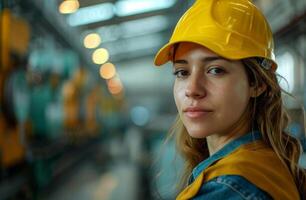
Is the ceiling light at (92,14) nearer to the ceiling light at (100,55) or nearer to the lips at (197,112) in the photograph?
the ceiling light at (100,55)

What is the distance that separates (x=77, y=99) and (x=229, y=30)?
249 inches

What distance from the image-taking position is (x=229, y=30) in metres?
1.08

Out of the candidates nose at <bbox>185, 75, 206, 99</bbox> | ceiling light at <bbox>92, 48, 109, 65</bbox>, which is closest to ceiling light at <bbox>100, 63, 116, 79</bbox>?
ceiling light at <bbox>92, 48, 109, 65</bbox>

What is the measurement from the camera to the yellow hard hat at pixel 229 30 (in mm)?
1049

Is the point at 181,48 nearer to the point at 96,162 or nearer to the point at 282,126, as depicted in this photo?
the point at 282,126

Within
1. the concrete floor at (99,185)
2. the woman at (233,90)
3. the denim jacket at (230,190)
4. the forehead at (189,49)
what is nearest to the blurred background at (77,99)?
the concrete floor at (99,185)

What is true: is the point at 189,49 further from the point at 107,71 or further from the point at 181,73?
the point at 107,71

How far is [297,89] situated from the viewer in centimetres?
539

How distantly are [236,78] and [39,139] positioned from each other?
16.4ft

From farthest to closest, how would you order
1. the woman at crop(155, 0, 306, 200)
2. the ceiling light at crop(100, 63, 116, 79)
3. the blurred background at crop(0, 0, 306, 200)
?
the ceiling light at crop(100, 63, 116, 79) < the blurred background at crop(0, 0, 306, 200) < the woman at crop(155, 0, 306, 200)

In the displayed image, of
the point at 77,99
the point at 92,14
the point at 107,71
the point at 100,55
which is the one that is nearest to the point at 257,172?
the point at 77,99

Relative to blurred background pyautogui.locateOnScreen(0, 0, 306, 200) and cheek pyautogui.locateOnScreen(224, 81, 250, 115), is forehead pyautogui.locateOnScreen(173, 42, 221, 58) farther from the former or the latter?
blurred background pyautogui.locateOnScreen(0, 0, 306, 200)

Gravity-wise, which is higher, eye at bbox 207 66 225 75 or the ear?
eye at bbox 207 66 225 75

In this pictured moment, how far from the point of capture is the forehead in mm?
1090
